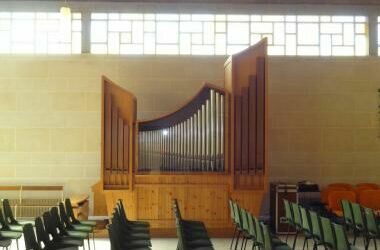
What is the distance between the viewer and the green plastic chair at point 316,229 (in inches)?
328

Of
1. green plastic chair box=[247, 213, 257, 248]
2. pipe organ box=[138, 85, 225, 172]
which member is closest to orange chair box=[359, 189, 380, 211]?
pipe organ box=[138, 85, 225, 172]

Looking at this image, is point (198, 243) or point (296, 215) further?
point (296, 215)

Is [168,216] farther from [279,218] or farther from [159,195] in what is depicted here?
[279,218]

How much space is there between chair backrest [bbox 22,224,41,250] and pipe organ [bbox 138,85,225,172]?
4570mm

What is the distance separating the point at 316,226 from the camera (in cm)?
853

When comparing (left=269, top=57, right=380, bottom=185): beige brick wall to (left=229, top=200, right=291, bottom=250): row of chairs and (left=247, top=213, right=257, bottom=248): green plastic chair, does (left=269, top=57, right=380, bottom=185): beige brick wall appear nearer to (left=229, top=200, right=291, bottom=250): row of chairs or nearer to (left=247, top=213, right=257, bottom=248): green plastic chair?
(left=229, top=200, right=291, bottom=250): row of chairs

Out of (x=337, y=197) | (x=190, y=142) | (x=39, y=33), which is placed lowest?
(x=337, y=197)

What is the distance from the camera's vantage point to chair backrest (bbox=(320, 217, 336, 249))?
7875 mm

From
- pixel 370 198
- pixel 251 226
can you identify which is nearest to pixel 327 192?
pixel 370 198

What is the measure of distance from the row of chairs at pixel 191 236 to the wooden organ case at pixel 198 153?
2.18m

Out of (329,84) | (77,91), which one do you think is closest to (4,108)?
(77,91)

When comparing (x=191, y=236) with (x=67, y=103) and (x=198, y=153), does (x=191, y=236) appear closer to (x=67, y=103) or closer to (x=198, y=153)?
(x=198, y=153)

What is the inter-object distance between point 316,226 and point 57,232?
379 cm

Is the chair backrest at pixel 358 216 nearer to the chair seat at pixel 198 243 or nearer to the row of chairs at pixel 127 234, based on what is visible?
the chair seat at pixel 198 243
